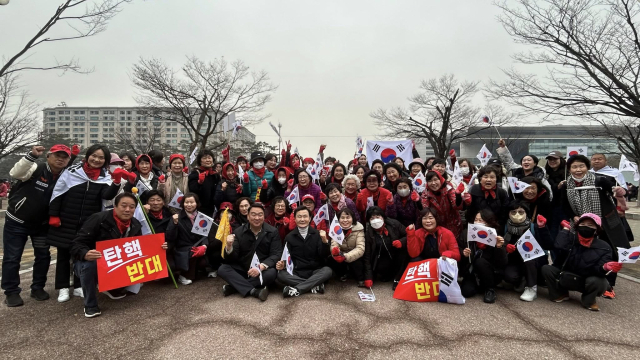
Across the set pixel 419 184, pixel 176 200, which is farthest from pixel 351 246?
pixel 176 200

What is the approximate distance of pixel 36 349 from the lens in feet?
9.82

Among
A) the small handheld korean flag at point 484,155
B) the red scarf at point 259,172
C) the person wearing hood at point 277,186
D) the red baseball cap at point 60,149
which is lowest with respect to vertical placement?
the person wearing hood at point 277,186

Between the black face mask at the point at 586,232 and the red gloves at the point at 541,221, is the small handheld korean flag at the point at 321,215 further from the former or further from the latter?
the black face mask at the point at 586,232

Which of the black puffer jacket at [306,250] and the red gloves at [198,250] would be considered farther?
the red gloves at [198,250]

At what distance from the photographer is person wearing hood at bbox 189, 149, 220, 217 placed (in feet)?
18.3

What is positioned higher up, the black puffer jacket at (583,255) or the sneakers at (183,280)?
the black puffer jacket at (583,255)

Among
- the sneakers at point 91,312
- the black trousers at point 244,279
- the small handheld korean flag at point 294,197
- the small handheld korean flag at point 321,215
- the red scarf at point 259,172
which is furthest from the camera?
the red scarf at point 259,172

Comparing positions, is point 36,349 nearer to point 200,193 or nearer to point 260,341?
point 260,341

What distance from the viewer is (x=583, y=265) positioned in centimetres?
405

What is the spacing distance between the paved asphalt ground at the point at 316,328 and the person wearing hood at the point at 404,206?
4.05 feet

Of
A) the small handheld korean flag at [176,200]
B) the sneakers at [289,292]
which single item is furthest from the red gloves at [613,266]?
the small handheld korean flag at [176,200]

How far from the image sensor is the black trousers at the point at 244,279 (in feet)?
14.1

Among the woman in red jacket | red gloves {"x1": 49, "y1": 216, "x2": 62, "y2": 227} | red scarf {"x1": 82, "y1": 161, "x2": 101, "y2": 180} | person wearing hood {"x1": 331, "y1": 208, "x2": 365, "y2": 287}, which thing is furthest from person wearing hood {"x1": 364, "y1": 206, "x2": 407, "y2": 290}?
red gloves {"x1": 49, "y1": 216, "x2": 62, "y2": 227}

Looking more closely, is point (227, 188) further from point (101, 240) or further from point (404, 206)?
point (404, 206)
